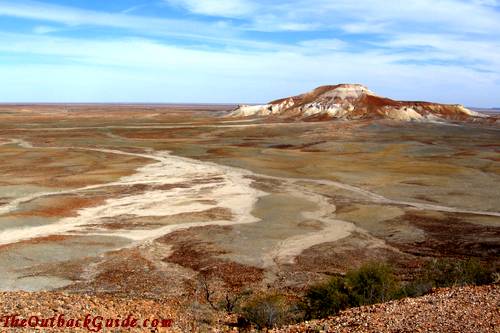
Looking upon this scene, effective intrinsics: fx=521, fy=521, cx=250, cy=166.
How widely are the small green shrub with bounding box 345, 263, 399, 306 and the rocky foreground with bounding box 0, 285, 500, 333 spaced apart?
2.55 m

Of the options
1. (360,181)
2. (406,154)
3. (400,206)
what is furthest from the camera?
(406,154)

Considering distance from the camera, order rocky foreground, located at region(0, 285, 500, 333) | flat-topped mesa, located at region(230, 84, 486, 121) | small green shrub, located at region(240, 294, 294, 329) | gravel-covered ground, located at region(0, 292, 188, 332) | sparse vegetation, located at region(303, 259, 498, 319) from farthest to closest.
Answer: flat-topped mesa, located at region(230, 84, 486, 121) < sparse vegetation, located at region(303, 259, 498, 319) < small green shrub, located at region(240, 294, 294, 329) < rocky foreground, located at region(0, 285, 500, 333) < gravel-covered ground, located at region(0, 292, 188, 332)

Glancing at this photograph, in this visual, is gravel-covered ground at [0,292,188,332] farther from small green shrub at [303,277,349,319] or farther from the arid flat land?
the arid flat land

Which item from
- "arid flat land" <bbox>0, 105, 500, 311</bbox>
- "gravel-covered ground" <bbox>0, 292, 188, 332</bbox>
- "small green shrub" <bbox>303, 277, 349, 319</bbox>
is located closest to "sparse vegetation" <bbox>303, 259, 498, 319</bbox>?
"small green shrub" <bbox>303, 277, 349, 319</bbox>

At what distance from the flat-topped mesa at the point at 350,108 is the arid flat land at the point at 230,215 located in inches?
2338

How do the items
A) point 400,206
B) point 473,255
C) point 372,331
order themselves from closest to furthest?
1. point 372,331
2. point 473,255
3. point 400,206

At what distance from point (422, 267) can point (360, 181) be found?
2222cm

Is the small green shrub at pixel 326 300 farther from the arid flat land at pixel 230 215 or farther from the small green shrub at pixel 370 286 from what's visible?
the arid flat land at pixel 230 215

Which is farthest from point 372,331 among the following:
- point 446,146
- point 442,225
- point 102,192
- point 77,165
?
point 446,146

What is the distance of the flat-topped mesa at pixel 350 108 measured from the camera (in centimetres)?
12412

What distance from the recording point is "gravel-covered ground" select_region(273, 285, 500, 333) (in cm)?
1060

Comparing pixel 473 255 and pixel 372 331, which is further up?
pixel 372 331

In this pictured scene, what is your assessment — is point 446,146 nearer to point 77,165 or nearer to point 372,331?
point 77,165

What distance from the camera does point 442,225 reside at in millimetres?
29484
